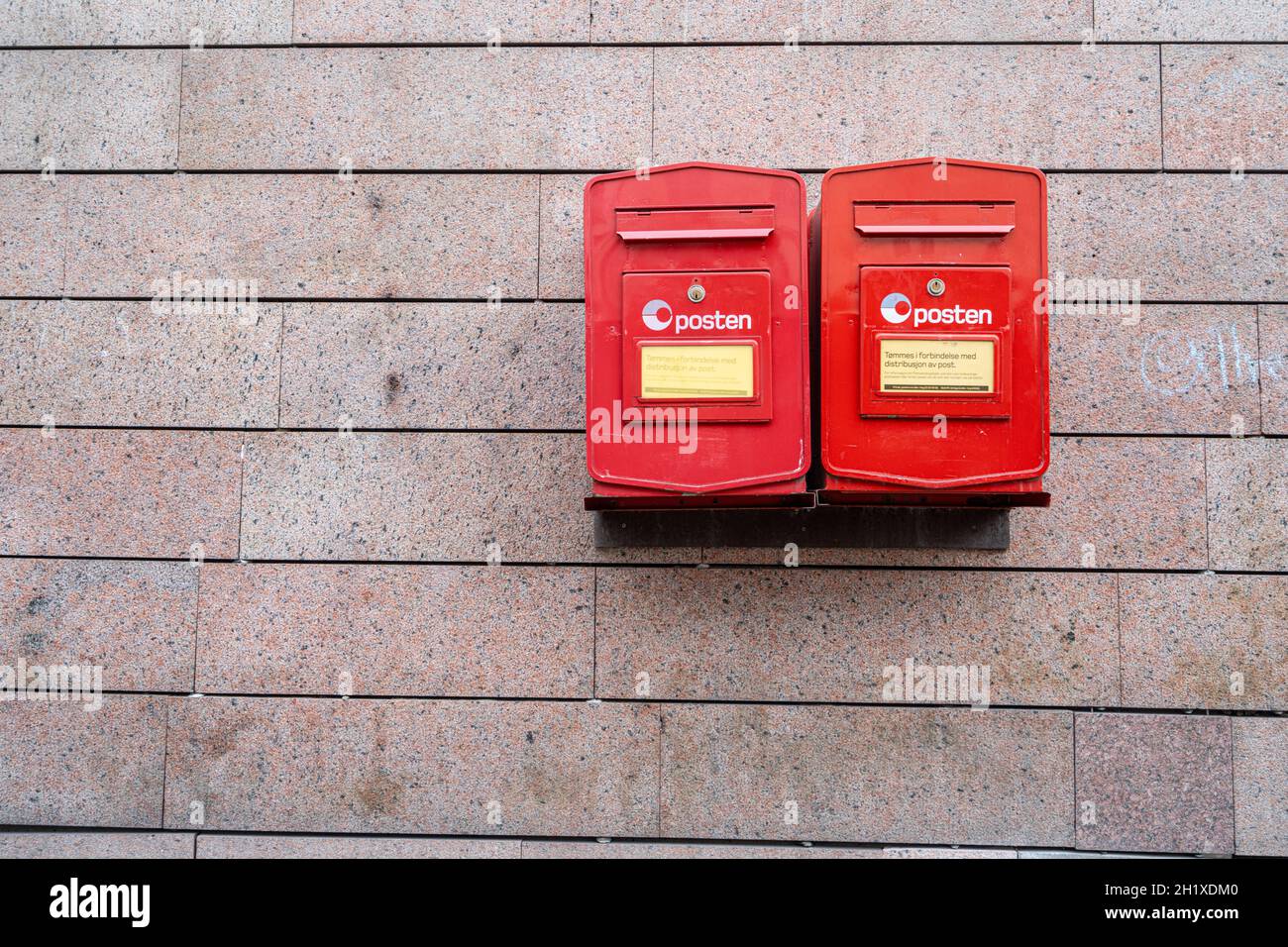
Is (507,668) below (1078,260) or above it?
below

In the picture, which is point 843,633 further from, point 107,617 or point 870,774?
point 107,617

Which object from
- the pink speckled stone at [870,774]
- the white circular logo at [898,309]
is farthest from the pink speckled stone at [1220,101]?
the pink speckled stone at [870,774]

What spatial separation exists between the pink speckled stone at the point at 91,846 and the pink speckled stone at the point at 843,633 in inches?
77.8

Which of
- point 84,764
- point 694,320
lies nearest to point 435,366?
point 694,320

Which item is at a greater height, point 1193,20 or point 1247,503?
point 1193,20

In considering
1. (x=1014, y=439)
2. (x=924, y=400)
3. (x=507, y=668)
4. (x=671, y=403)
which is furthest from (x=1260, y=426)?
(x=507, y=668)

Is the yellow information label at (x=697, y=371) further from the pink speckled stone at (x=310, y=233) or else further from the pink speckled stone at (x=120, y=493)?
the pink speckled stone at (x=120, y=493)

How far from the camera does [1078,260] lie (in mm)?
3834

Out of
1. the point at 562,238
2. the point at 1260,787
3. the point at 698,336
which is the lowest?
the point at 1260,787

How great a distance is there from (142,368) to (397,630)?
1684mm

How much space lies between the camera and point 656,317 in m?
3.20

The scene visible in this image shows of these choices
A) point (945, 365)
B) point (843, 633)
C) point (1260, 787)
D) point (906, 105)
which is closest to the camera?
point (945, 365)

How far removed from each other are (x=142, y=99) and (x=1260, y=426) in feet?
17.2

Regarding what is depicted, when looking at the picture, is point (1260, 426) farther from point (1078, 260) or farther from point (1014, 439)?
point (1014, 439)
